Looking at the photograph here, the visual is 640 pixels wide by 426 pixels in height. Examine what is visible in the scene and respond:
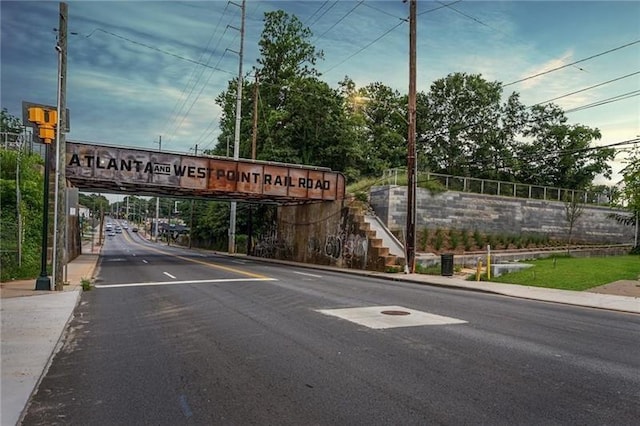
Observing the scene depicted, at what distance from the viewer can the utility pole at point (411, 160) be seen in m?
23.5

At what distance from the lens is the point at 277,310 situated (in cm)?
1102

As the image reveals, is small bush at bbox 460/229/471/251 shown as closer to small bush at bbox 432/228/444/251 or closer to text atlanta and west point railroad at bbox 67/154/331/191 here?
small bush at bbox 432/228/444/251

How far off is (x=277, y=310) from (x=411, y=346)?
13.4 ft

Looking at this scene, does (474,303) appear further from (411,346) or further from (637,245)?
(637,245)

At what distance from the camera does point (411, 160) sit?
23.8 m

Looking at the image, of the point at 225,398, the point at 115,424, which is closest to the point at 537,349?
the point at 225,398

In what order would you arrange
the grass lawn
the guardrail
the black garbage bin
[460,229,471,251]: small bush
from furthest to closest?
the guardrail
[460,229,471,251]: small bush
the black garbage bin
the grass lawn

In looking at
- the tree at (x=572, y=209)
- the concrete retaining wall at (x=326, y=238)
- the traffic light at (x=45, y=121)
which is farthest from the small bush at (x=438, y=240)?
the traffic light at (x=45, y=121)

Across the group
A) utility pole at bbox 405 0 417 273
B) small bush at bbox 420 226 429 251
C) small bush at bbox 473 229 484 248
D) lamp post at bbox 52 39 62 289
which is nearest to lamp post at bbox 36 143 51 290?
lamp post at bbox 52 39 62 289

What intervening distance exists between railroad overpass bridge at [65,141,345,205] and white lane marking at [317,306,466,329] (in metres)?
20.0

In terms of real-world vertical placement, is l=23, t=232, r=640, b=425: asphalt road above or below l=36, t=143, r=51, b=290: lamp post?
below

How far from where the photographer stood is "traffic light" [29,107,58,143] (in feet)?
43.5

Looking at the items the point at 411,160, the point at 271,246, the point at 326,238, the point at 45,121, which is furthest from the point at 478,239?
the point at 45,121

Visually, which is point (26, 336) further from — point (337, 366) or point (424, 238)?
point (424, 238)
